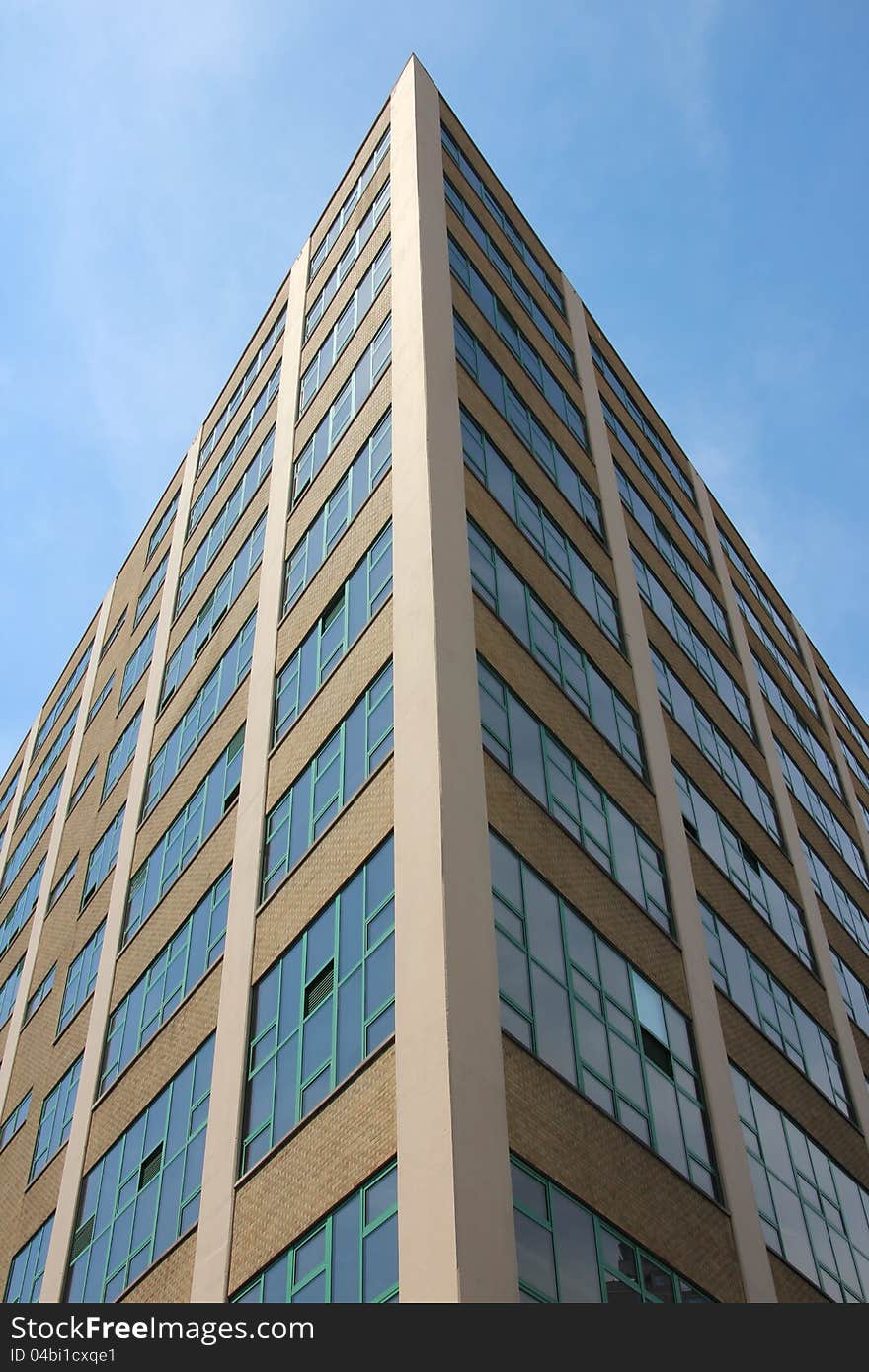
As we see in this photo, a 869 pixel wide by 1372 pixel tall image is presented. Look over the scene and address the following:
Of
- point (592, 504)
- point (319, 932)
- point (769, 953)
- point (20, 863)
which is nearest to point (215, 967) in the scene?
point (319, 932)

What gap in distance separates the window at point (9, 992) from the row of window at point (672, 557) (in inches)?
748

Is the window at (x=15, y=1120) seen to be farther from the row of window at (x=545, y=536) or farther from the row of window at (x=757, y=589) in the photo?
the row of window at (x=757, y=589)

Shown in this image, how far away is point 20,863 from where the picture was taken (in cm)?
3959

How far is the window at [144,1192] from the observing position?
19109mm

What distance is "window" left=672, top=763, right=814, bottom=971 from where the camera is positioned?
84.9 feet

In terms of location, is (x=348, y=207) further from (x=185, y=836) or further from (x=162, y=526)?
(x=185, y=836)

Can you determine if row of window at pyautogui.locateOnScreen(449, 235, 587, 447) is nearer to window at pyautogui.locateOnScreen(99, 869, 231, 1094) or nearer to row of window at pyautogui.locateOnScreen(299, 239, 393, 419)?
row of window at pyautogui.locateOnScreen(299, 239, 393, 419)

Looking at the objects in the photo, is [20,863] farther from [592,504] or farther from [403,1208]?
[403,1208]

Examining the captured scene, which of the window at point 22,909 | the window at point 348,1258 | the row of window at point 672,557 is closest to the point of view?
the window at point 348,1258

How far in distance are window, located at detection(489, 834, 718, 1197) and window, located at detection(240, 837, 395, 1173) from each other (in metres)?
1.48

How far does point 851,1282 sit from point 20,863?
26.6 m

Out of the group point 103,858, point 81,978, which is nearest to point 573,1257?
point 81,978

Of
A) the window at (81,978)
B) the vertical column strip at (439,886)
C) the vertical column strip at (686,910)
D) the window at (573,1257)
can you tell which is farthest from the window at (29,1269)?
the vertical column strip at (686,910)

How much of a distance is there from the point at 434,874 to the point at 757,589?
95.4ft
